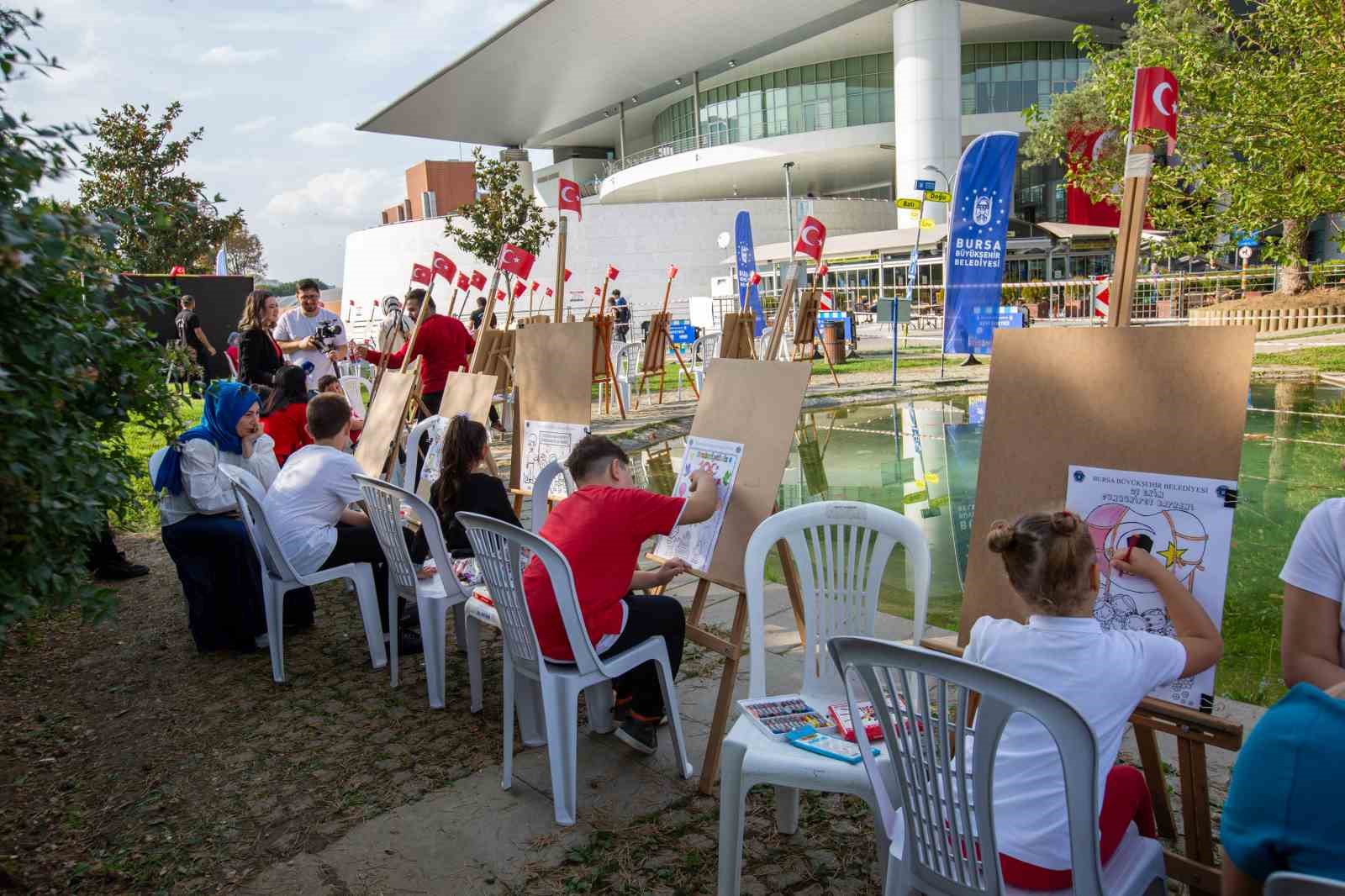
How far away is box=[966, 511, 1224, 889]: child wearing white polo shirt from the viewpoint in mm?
1723

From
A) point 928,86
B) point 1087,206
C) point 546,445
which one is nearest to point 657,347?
point 546,445

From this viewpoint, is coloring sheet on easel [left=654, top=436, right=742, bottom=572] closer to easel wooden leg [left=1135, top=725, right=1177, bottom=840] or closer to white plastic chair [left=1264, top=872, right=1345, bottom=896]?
easel wooden leg [left=1135, top=725, right=1177, bottom=840]

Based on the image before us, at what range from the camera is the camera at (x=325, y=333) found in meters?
7.26

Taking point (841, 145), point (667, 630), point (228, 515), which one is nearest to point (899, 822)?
point (667, 630)

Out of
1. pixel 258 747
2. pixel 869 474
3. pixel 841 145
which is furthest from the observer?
pixel 841 145

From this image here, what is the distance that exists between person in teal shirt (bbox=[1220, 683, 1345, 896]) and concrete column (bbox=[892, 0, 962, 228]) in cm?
3312

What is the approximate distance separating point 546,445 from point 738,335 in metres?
6.01

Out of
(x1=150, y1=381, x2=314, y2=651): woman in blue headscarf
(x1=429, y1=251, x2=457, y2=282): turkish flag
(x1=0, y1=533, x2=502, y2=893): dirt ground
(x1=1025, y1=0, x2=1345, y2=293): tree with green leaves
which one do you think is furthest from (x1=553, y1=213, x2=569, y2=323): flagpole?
(x1=1025, y1=0, x2=1345, y2=293): tree with green leaves

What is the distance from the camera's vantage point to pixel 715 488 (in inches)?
127

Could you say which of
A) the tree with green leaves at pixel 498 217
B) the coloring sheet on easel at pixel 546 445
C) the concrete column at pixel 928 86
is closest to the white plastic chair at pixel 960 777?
the coloring sheet on easel at pixel 546 445

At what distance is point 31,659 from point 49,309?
3.32 metres

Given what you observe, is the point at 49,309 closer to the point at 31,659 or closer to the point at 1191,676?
the point at 1191,676

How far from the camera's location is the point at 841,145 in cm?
3822

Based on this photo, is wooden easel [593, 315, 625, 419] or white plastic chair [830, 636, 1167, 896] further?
wooden easel [593, 315, 625, 419]
